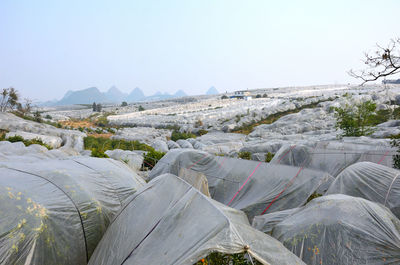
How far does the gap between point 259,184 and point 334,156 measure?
5357 mm

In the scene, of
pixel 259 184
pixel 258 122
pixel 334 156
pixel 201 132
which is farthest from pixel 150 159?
pixel 258 122

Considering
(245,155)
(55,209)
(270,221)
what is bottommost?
(245,155)

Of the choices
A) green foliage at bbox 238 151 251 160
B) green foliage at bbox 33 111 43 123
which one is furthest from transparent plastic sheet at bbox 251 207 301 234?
green foliage at bbox 33 111 43 123

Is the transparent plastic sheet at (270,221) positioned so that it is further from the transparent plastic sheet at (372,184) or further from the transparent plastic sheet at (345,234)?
the transparent plastic sheet at (372,184)

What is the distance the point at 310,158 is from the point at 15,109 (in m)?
51.1

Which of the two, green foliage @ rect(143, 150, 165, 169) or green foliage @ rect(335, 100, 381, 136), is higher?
green foliage @ rect(335, 100, 381, 136)

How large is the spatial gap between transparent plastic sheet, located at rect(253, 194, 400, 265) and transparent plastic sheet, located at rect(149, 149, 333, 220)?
3018 mm

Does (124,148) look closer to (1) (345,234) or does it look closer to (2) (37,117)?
(1) (345,234)

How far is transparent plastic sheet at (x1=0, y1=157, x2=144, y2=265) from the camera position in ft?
14.1

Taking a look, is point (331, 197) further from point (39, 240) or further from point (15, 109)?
point (15, 109)

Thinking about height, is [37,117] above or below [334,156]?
above

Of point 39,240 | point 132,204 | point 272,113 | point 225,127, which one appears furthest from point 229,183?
point 272,113

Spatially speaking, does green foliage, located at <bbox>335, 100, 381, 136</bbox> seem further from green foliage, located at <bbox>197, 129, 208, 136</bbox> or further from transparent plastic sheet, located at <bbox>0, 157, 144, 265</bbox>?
green foliage, located at <bbox>197, 129, 208, 136</bbox>

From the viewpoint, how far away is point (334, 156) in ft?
41.2
